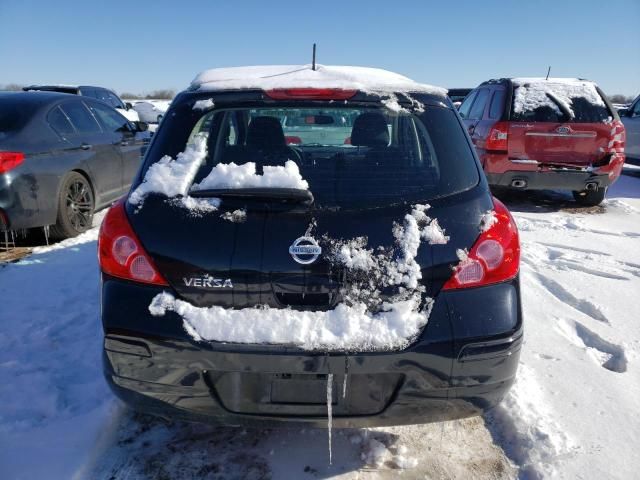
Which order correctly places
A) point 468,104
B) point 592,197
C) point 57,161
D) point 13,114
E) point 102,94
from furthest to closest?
point 102,94
point 468,104
point 592,197
point 57,161
point 13,114

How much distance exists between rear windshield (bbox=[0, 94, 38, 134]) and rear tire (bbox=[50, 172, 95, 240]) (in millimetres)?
656

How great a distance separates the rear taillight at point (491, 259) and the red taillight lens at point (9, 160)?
14.2ft

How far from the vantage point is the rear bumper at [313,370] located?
1752 mm

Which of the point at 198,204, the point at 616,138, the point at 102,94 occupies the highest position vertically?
the point at 198,204

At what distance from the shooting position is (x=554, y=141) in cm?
655

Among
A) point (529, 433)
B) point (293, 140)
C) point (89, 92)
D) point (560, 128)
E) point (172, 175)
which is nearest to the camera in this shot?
point (172, 175)

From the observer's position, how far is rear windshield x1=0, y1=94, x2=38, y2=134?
4656mm

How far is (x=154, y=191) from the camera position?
192 centimetres

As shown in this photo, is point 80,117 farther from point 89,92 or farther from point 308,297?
point 89,92

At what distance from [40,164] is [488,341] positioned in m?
4.60

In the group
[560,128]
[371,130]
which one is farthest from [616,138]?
[371,130]

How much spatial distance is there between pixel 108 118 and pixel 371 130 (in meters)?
5.18

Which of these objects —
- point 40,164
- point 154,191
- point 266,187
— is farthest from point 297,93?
point 40,164

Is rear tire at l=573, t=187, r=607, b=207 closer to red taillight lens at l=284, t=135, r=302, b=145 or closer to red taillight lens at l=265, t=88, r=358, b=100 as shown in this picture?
red taillight lens at l=284, t=135, r=302, b=145
